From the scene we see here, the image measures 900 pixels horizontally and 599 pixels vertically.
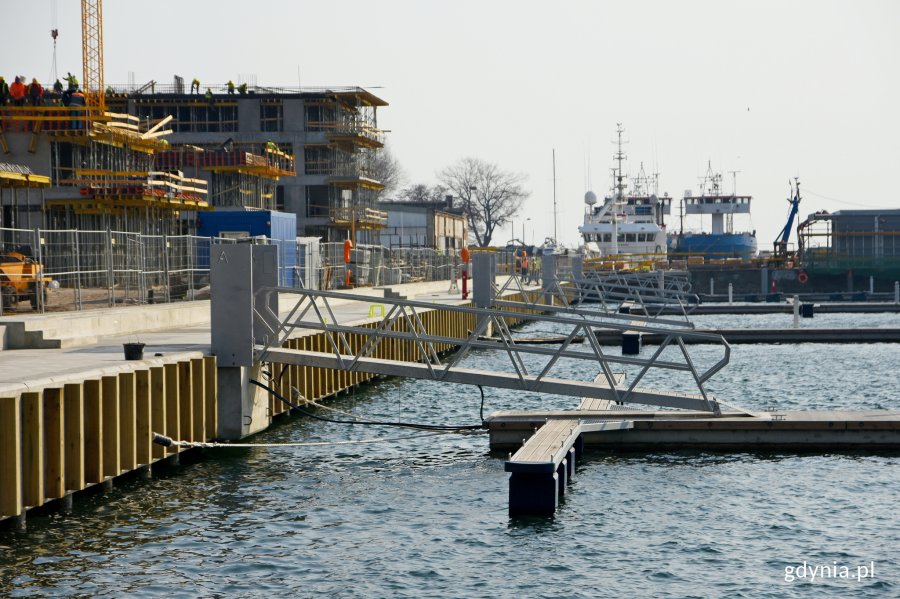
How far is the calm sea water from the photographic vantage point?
14445mm

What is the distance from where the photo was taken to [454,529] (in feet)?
55.8

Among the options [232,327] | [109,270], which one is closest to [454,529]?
[232,327]

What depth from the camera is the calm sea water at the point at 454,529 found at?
14445mm

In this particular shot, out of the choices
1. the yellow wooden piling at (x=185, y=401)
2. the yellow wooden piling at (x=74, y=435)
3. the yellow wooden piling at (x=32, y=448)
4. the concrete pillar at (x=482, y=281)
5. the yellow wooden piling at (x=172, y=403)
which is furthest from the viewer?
the concrete pillar at (x=482, y=281)

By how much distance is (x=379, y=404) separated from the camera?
31.5 meters

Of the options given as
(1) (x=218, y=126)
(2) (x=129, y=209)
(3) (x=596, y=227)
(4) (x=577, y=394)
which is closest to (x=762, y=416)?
(4) (x=577, y=394)

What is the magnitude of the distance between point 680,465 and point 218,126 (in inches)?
3038

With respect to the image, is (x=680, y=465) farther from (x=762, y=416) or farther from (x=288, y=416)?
(x=288, y=416)

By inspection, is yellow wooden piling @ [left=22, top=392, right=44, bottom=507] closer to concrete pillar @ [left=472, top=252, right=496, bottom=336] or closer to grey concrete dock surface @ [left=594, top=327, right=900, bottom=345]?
concrete pillar @ [left=472, top=252, right=496, bottom=336]

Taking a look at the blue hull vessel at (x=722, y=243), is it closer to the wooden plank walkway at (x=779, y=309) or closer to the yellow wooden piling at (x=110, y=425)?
the wooden plank walkway at (x=779, y=309)

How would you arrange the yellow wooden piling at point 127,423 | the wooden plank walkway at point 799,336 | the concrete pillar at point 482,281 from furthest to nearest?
the wooden plank walkway at point 799,336, the concrete pillar at point 482,281, the yellow wooden piling at point 127,423

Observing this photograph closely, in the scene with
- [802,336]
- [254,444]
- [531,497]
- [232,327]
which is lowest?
[531,497]

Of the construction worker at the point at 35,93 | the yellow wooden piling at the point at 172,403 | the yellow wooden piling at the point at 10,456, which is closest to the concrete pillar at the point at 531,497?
the yellow wooden piling at the point at 172,403

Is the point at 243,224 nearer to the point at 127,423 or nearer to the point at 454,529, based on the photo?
the point at 127,423
